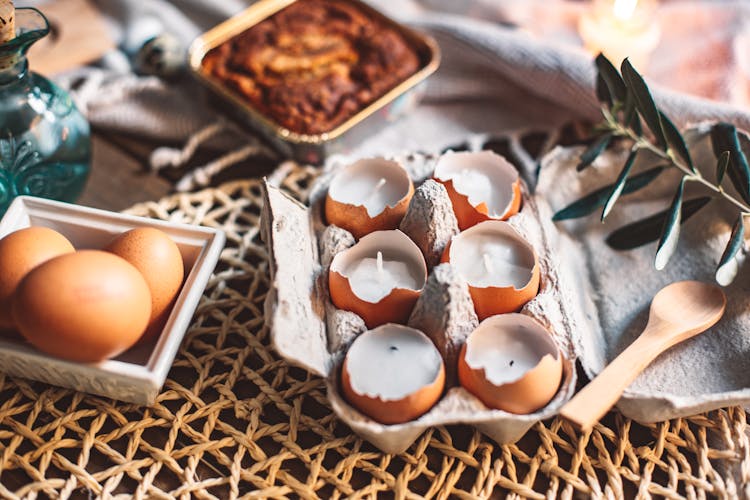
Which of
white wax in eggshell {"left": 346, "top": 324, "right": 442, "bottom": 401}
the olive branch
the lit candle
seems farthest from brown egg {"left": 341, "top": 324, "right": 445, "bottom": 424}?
the lit candle

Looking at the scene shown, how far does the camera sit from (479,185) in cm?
76

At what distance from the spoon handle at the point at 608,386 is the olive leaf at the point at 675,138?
0.21 meters

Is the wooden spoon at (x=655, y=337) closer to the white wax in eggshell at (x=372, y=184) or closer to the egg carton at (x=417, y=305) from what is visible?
the egg carton at (x=417, y=305)

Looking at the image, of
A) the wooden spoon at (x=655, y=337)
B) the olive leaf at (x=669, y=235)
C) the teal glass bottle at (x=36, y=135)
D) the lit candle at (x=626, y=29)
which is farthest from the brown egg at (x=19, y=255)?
the lit candle at (x=626, y=29)

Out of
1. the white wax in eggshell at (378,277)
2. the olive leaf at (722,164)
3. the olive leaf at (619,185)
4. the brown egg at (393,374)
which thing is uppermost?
the olive leaf at (722,164)

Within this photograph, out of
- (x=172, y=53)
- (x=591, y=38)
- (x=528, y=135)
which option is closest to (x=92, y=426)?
(x=172, y=53)

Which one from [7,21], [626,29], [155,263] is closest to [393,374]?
[155,263]

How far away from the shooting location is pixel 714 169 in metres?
0.80

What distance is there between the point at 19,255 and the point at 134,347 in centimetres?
12

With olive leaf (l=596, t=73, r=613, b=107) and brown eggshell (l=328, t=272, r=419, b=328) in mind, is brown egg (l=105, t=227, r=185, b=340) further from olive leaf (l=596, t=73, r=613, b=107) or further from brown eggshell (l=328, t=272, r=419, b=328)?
olive leaf (l=596, t=73, r=613, b=107)

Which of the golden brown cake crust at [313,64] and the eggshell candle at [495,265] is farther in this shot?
the golden brown cake crust at [313,64]

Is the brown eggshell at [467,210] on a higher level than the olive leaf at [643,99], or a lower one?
lower

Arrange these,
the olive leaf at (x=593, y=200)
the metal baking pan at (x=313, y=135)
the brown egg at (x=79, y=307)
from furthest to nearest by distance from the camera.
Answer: the metal baking pan at (x=313, y=135)
the olive leaf at (x=593, y=200)
the brown egg at (x=79, y=307)

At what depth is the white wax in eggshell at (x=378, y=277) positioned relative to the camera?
2.15ft
